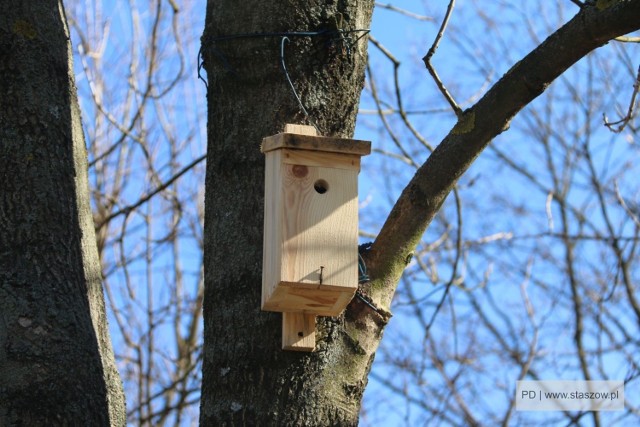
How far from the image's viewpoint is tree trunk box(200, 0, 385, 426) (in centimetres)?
204

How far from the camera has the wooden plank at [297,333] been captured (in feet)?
6.70

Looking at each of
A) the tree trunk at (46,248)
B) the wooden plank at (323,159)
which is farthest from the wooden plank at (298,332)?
the tree trunk at (46,248)

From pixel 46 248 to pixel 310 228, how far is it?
60cm

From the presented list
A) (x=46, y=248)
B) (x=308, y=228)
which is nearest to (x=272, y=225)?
(x=308, y=228)

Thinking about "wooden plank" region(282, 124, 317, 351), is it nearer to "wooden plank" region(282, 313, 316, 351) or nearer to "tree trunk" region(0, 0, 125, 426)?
"wooden plank" region(282, 313, 316, 351)

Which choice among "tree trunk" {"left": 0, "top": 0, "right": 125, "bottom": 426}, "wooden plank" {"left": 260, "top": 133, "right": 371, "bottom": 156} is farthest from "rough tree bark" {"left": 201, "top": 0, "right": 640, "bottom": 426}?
"tree trunk" {"left": 0, "top": 0, "right": 125, "bottom": 426}

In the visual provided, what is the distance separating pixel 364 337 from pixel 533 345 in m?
5.29

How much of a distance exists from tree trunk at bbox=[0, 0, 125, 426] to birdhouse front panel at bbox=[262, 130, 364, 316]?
0.43 metres

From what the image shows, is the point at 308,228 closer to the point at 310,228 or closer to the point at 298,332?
the point at 310,228

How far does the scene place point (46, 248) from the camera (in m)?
2.16

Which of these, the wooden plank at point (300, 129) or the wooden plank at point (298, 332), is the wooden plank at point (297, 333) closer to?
the wooden plank at point (298, 332)

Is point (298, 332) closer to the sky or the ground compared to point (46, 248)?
closer to the ground

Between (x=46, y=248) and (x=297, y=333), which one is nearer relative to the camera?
(x=297, y=333)

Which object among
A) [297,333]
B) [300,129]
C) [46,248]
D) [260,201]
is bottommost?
[297,333]
